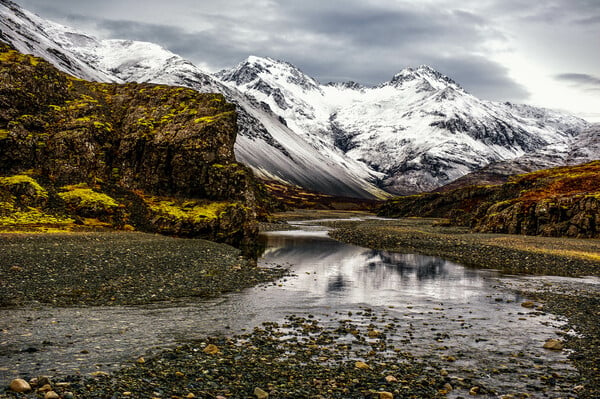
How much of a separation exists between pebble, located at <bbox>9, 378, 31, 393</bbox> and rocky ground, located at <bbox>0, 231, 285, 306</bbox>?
11758 mm

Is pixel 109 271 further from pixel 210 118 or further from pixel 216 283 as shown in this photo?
pixel 210 118

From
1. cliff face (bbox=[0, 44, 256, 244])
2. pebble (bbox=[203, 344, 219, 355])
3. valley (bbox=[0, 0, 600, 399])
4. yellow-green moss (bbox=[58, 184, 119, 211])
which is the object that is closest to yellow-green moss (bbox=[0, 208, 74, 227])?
valley (bbox=[0, 0, 600, 399])

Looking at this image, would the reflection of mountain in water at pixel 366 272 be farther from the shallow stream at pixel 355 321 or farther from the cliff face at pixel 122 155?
the cliff face at pixel 122 155

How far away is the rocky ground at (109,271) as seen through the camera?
2466 cm

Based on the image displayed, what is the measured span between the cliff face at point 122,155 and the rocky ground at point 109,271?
1366 cm

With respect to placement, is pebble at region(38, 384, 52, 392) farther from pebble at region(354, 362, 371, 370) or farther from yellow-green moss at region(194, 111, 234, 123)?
yellow-green moss at region(194, 111, 234, 123)

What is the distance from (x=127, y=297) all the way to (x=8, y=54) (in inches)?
2517

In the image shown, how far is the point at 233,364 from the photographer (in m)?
15.6

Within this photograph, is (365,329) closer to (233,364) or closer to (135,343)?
(233,364)

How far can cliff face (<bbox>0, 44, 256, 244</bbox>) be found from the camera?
2235 inches

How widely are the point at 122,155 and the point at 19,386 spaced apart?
62.4 metres

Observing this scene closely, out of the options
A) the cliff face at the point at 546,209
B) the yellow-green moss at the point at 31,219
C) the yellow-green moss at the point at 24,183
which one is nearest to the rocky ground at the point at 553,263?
the cliff face at the point at 546,209

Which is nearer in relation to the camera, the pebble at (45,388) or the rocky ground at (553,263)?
the pebble at (45,388)

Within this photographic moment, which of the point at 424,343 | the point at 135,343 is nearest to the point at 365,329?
the point at 424,343
